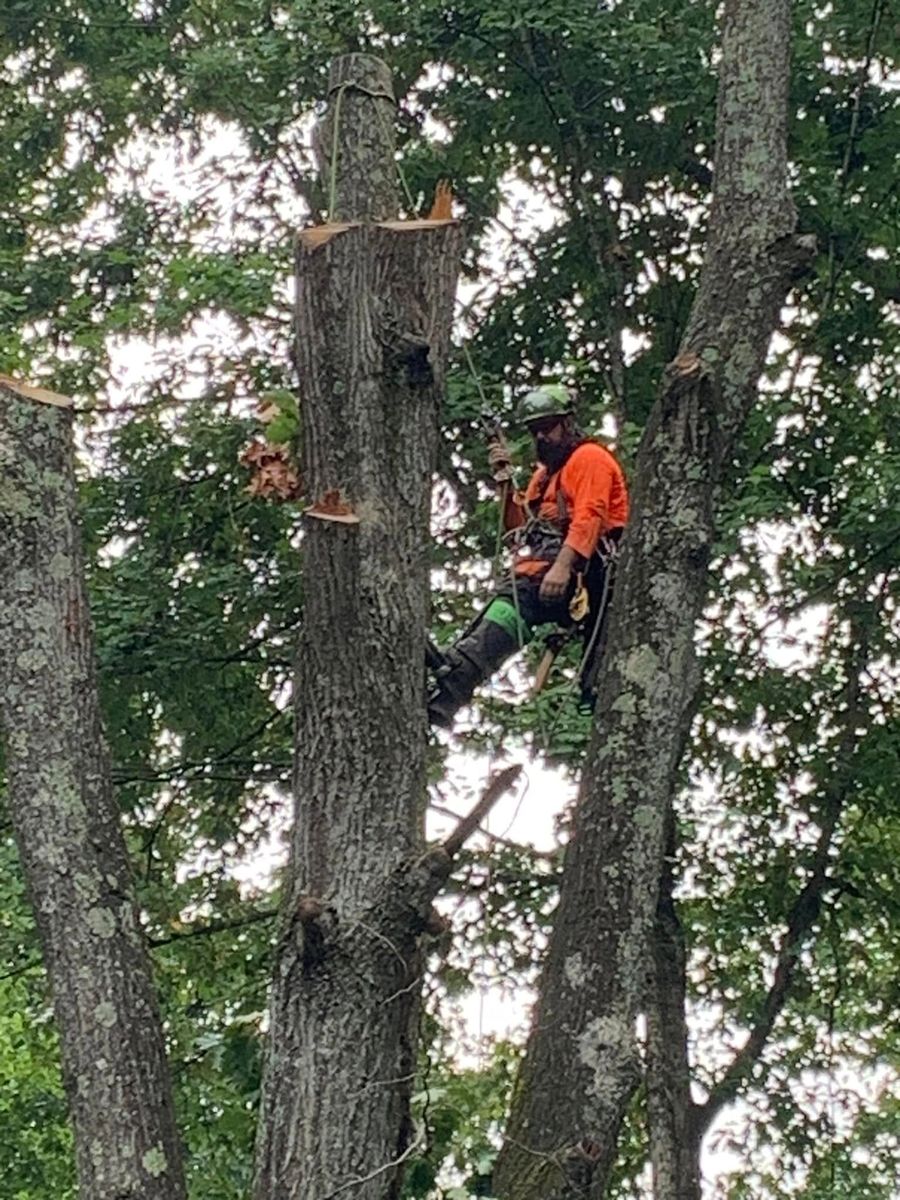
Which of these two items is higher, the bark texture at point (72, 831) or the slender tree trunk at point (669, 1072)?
the slender tree trunk at point (669, 1072)

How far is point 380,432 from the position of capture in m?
3.14

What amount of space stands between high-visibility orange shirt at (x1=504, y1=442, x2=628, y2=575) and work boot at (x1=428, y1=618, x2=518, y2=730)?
0.33 meters

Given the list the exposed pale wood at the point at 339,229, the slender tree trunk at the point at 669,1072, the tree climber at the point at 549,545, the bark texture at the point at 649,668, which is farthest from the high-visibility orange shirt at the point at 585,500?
the slender tree trunk at the point at 669,1072

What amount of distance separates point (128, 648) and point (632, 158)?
3.26 metres

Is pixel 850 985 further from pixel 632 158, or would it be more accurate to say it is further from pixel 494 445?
pixel 494 445

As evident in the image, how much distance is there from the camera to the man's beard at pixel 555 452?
505cm

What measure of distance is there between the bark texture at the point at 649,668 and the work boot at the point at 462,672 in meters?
1.30

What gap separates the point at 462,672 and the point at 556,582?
37 cm

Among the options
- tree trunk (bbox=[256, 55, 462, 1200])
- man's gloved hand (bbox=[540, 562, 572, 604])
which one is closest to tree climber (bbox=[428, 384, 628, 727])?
man's gloved hand (bbox=[540, 562, 572, 604])

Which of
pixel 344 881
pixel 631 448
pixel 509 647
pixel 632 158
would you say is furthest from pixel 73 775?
pixel 632 158

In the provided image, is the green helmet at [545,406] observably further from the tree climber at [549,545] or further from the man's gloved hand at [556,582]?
the man's gloved hand at [556,582]

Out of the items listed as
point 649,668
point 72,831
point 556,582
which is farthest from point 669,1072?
point 72,831

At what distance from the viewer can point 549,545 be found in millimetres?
4922

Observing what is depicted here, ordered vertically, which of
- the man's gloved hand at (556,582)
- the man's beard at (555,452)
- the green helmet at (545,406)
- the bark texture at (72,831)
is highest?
the green helmet at (545,406)
